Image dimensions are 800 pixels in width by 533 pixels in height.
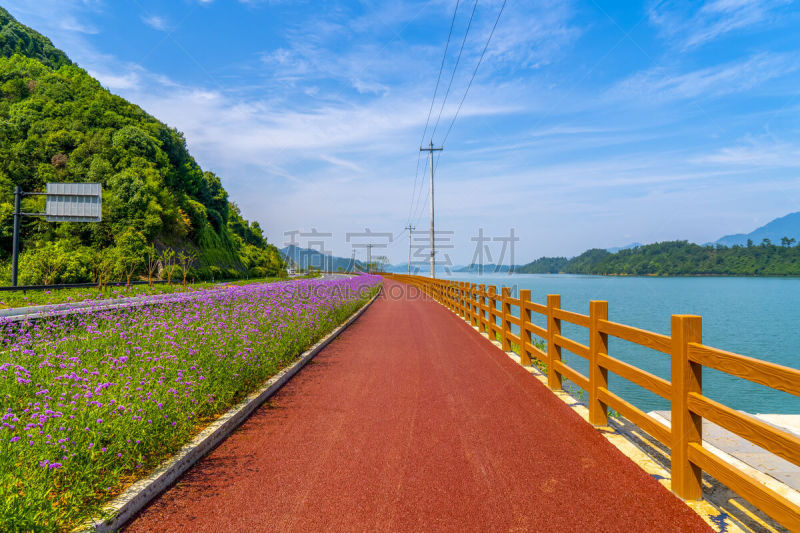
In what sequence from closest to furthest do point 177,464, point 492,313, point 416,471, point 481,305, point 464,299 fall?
1. point 177,464
2. point 416,471
3. point 492,313
4. point 481,305
5. point 464,299

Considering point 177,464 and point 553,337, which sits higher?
point 553,337

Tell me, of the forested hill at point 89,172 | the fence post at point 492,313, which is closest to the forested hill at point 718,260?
the forested hill at point 89,172

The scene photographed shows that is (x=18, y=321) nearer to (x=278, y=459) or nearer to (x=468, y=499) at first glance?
(x=278, y=459)

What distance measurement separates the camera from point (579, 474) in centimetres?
389

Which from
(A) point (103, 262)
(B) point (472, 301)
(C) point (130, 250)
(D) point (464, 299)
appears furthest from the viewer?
(C) point (130, 250)

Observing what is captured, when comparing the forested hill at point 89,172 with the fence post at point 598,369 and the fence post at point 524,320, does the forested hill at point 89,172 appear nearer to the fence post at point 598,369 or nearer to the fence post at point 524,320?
the fence post at point 524,320

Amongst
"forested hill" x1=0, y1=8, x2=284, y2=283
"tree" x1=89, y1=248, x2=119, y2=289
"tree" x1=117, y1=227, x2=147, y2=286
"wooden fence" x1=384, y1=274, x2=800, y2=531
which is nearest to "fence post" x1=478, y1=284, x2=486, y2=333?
"wooden fence" x1=384, y1=274, x2=800, y2=531

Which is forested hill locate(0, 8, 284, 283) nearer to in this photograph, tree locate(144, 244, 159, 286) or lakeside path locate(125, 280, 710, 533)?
tree locate(144, 244, 159, 286)

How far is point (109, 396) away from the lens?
3.98 meters

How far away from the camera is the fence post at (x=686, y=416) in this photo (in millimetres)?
3379

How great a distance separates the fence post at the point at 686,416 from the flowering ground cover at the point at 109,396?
4.15m

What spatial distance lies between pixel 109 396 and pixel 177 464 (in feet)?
2.89

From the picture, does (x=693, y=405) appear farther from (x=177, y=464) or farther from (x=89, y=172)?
(x=89, y=172)

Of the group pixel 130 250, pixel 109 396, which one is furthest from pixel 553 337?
pixel 130 250
